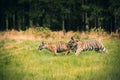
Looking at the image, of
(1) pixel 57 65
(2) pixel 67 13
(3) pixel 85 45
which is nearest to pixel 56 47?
(3) pixel 85 45

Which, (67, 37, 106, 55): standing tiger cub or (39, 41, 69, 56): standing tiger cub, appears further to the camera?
(39, 41, 69, 56): standing tiger cub

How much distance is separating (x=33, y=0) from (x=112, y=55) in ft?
55.4

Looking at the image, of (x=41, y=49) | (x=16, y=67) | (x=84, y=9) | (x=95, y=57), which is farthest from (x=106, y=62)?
(x=84, y=9)

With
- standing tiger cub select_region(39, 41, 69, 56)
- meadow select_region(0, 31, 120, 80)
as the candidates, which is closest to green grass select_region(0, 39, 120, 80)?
meadow select_region(0, 31, 120, 80)

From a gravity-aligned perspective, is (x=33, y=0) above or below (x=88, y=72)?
above

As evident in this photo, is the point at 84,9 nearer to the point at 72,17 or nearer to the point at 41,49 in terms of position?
the point at 72,17

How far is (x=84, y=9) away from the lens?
26.8 metres

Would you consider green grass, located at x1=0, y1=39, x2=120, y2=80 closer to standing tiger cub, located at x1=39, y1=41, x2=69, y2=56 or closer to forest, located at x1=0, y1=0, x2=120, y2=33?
standing tiger cub, located at x1=39, y1=41, x2=69, y2=56

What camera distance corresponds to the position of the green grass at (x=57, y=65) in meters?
9.01

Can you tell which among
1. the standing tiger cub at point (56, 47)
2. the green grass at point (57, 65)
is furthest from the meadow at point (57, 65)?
the standing tiger cub at point (56, 47)

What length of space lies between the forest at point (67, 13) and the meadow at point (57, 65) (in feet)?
→ 41.8

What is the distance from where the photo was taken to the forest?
1022 inches

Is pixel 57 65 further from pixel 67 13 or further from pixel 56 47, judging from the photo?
pixel 67 13

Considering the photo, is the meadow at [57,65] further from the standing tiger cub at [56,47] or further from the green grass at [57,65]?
the standing tiger cub at [56,47]
